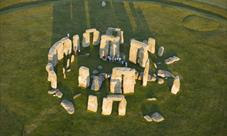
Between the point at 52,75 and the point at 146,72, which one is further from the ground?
the point at 146,72

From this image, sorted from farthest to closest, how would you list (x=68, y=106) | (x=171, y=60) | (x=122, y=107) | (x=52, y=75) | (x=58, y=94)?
(x=171, y=60) → (x=52, y=75) → (x=58, y=94) → (x=68, y=106) → (x=122, y=107)

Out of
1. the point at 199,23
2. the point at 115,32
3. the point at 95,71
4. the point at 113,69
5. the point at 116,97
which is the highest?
the point at 113,69

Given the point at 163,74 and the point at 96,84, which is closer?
the point at 96,84

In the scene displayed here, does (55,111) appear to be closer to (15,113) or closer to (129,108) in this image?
(15,113)

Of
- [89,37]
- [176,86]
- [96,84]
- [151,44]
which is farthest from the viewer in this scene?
[89,37]

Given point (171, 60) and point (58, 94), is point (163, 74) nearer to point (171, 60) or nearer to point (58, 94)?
point (171, 60)

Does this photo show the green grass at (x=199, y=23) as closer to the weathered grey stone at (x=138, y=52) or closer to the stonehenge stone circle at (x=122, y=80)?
the weathered grey stone at (x=138, y=52)

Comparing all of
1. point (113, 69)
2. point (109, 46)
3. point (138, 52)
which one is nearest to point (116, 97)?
point (113, 69)

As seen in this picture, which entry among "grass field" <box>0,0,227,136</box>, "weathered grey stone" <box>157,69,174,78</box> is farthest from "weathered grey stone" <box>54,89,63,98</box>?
"weathered grey stone" <box>157,69,174,78</box>
